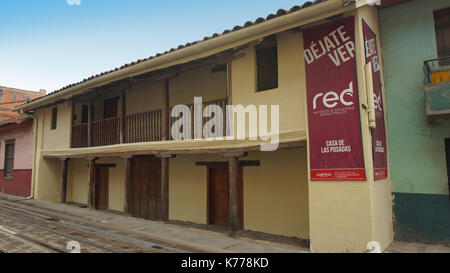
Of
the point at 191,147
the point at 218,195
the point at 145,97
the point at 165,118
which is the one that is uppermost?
the point at 145,97

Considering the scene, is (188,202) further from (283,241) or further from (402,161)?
(402,161)

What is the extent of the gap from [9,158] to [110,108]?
8423mm

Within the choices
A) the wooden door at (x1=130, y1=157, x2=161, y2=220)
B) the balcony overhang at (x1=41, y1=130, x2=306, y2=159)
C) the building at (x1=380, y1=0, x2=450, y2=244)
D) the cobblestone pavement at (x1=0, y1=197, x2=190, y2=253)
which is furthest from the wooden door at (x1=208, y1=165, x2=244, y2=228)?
the building at (x1=380, y1=0, x2=450, y2=244)

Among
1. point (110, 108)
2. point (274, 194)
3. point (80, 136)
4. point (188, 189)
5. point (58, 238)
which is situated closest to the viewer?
point (58, 238)

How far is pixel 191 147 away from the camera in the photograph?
337 inches

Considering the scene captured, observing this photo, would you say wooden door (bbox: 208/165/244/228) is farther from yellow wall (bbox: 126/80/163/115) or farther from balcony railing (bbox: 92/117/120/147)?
balcony railing (bbox: 92/117/120/147)

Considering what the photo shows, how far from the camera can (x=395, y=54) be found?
279 inches

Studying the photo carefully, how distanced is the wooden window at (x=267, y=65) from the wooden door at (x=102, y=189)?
889 centimetres

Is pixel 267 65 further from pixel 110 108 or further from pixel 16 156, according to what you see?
pixel 16 156

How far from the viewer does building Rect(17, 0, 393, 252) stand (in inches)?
234

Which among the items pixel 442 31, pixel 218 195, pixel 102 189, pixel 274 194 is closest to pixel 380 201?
pixel 274 194

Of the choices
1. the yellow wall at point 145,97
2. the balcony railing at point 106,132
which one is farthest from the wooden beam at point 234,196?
the balcony railing at point 106,132

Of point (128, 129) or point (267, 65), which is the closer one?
point (267, 65)

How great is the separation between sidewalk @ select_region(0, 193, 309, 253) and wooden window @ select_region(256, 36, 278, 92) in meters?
3.72
